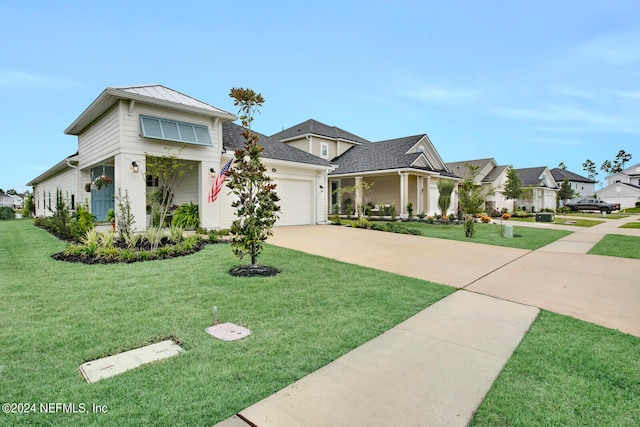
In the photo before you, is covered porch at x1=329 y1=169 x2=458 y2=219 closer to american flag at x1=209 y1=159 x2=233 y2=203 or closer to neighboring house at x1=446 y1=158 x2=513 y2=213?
american flag at x1=209 y1=159 x2=233 y2=203

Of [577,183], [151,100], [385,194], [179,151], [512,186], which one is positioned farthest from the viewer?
[577,183]

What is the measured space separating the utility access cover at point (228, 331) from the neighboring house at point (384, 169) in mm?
17273

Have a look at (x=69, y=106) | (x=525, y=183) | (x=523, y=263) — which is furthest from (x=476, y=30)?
(x=525, y=183)

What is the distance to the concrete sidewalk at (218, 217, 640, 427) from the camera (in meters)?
2.11

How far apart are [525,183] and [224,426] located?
141 ft

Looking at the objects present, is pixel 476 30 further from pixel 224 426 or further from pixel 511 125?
pixel 511 125

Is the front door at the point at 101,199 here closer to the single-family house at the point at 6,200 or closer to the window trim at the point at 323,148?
the window trim at the point at 323,148

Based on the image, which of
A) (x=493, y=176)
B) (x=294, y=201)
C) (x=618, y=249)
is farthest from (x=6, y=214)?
(x=493, y=176)

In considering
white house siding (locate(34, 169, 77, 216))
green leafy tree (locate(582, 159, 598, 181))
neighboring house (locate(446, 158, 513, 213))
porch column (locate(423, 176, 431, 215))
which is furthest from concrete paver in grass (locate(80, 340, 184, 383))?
green leafy tree (locate(582, 159, 598, 181))

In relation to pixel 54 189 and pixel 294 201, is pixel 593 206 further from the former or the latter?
pixel 54 189

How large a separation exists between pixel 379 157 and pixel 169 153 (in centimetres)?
1463

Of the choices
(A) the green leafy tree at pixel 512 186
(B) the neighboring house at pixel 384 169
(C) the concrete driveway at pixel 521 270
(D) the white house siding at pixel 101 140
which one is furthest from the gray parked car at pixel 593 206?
(D) the white house siding at pixel 101 140

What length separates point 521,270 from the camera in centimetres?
673

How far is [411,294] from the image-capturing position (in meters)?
4.89
